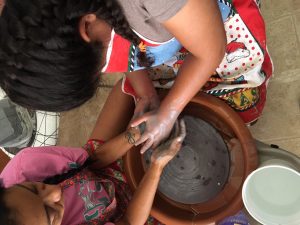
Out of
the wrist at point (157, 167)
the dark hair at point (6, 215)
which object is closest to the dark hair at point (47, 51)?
the dark hair at point (6, 215)

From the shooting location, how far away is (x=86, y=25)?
2.31ft

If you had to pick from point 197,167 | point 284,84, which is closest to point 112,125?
point 197,167

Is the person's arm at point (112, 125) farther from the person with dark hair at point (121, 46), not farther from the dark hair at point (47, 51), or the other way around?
the dark hair at point (47, 51)

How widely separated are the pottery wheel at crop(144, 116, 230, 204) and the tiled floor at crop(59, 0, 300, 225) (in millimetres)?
320

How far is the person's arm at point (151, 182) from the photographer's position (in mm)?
1148

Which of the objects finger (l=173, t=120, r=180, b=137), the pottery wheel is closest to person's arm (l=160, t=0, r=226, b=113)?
finger (l=173, t=120, r=180, b=137)

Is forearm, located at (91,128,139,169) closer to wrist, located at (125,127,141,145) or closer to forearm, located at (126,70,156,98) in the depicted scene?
wrist, located at (125,127,141,145)

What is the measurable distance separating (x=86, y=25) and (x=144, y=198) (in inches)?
25.0

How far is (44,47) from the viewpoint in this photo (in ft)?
2.12

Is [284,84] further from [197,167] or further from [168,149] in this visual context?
[168,149]

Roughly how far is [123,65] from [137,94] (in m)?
0.16

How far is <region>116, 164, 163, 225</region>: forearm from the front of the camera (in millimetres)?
1159

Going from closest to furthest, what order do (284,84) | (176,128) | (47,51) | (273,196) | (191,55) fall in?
(47,51)
(191,55)
(273,196)
(176,128)
(284,84)

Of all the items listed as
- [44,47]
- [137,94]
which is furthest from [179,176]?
[44,47]
